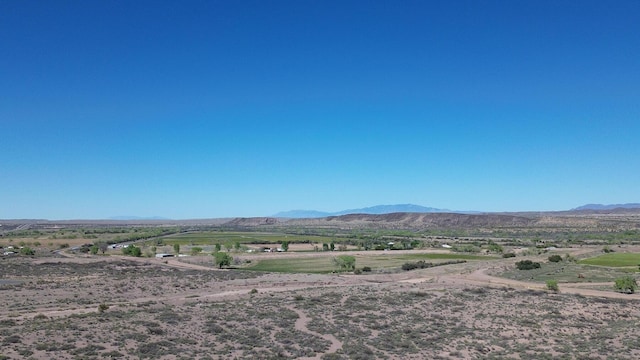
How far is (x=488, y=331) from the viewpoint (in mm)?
39094

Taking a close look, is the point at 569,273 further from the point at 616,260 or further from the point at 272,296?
the point at 272,296

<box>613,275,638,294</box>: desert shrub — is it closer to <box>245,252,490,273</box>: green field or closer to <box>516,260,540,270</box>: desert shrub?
<box>516,260,540,270</box>: desert shrub

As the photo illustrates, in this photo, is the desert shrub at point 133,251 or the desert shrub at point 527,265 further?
the desert shrub at point 133,251

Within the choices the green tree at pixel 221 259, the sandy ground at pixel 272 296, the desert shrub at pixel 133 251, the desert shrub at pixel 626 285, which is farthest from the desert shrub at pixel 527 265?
the desert shrub at pixel 133 251

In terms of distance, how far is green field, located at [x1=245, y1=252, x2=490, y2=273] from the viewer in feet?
291

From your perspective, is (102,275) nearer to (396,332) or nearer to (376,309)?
(376,309)

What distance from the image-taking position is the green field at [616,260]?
276 ft

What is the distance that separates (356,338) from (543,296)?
26.7 metres

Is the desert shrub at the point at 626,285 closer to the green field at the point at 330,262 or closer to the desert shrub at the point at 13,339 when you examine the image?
the green field at the point at 330,262

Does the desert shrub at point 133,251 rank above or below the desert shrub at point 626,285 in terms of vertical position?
above

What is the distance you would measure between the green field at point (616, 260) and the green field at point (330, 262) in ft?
60.8

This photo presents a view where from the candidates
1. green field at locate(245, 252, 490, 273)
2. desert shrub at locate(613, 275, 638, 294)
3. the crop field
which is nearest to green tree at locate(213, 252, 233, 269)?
green field at locate(245, 252, 490, 273)

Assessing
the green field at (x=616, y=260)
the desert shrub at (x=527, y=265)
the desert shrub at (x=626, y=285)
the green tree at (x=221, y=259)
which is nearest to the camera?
the desert shrub at (x=626, y=285)

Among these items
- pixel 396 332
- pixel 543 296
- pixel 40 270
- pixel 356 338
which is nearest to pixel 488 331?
pixel 396 332
